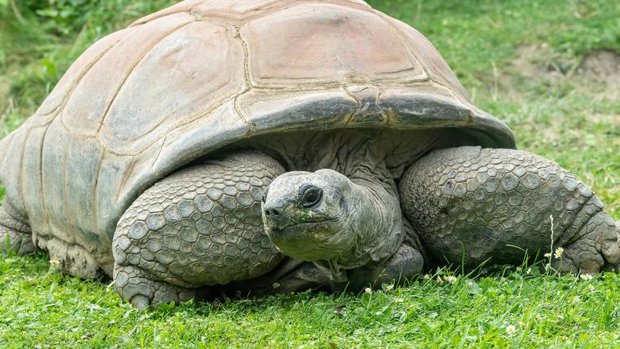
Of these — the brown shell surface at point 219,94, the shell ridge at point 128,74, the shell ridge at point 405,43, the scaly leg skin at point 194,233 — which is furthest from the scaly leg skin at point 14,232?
the shell ridge at point 405,43

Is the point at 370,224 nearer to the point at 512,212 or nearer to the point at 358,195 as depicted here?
the point at 358,195

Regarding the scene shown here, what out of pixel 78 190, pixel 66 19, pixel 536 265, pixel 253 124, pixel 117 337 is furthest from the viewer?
pixel 66 19

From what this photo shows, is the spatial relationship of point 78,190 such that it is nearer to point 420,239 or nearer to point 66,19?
point 420,239

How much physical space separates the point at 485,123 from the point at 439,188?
39cm

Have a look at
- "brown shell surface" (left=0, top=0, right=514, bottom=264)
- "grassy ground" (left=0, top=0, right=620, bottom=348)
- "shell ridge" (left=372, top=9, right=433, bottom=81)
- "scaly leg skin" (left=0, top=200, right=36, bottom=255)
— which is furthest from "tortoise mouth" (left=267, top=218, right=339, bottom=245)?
"scaly leg skin" (left=0, top=200, right=36, bottom=255)

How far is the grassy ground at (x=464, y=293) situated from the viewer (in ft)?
12.1

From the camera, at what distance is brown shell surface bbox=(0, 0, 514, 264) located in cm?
437

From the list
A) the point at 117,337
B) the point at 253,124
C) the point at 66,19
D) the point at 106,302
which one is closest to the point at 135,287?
the point at 106,302

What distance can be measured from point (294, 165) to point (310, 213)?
89 cm

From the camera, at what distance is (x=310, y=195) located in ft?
12.3

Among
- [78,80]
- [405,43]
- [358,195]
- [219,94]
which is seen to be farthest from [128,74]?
[358,195]

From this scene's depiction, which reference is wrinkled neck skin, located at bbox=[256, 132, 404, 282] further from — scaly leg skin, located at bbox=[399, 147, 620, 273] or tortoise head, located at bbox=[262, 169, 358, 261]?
scaly leg skin, located at bbox=[399, 147, 620, 273]

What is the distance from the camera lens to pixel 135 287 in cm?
434

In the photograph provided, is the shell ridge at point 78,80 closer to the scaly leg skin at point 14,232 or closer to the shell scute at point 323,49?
the scaly leg skin at point 14,232
